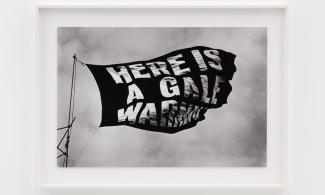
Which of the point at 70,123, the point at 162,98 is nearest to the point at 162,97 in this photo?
the point at 162,98

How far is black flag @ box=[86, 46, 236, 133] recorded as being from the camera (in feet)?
2.85

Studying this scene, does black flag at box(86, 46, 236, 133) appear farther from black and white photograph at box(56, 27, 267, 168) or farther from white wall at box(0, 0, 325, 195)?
white wall at box(0, 0, 325, 195)

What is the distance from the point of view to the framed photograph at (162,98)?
864 mm

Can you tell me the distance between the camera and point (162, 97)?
87 centimetres
